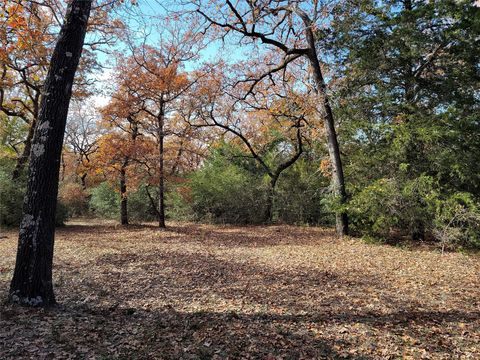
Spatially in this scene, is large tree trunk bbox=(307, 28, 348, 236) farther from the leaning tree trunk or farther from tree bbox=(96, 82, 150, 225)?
the leaning tree trunk

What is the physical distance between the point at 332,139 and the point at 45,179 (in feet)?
28.3

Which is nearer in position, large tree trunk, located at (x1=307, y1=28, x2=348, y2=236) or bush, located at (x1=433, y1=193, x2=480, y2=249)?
bush, located at (x1=433, y1=193, x2=480, y2=249)

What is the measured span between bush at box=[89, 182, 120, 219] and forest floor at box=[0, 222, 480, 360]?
33.5 ft

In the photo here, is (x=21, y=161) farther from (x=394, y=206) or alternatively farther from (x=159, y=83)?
(x=394, y=206)

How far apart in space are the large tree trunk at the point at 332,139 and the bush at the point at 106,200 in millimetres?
12768

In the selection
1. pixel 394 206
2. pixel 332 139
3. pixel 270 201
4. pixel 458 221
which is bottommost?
pixel 458 221

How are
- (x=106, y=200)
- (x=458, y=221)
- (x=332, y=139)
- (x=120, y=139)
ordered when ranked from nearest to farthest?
(x=458, y=221), (x=332, y=139), (x=120, y=139), (x=106, y=200)

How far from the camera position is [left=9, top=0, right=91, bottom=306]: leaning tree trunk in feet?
12.9

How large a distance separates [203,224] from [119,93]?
716 cm

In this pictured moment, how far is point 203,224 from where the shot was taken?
51.6ft

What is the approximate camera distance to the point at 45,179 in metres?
3.95

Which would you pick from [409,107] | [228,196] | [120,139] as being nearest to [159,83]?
[120,139]

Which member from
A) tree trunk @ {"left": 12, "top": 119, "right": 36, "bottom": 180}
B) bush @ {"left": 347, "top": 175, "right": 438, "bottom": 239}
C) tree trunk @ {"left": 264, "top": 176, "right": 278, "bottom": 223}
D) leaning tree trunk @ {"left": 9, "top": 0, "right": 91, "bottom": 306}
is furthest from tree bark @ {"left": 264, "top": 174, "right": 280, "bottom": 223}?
leaning tree trunk @ {"left": 9, "top": 0, "right": 91, "bottom": 306}

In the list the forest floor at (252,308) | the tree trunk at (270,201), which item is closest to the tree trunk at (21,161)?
the forest floor at (252,308)
